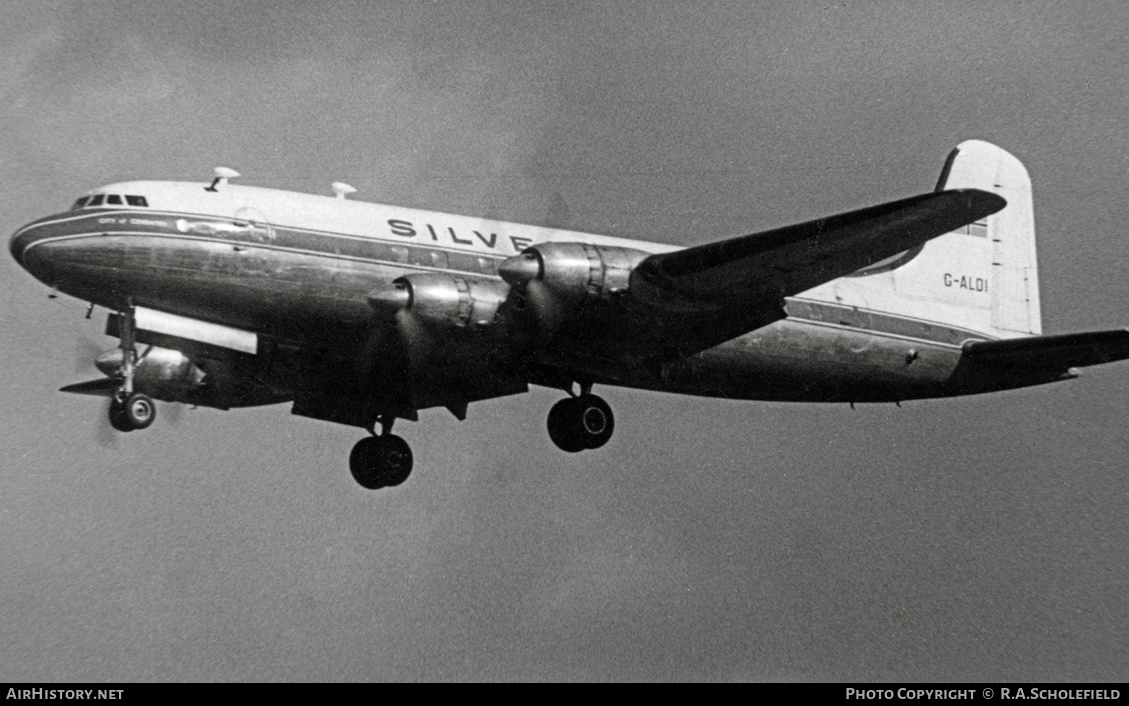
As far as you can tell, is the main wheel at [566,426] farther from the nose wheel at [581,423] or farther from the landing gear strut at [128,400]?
the landing gear strut at [128,400]

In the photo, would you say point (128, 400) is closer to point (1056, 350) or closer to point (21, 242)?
point (21, 242)

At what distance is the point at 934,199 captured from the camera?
44.7ft

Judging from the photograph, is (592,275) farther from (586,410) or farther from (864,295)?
(864,295)

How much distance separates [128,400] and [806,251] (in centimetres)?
857

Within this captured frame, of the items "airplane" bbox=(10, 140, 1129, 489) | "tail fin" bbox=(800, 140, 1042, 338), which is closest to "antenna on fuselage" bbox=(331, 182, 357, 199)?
"airplane" bbox=(10, 140, 1129, 489)

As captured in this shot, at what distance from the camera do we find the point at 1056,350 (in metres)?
17.3

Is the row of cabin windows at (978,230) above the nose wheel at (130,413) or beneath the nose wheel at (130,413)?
above

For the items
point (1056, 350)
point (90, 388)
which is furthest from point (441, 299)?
point (1056, 350)

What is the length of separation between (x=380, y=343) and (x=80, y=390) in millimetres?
5281

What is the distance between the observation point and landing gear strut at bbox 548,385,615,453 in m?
16.8

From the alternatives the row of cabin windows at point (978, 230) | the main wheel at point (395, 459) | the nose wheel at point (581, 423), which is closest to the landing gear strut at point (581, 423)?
the nose wheel at point (581, 423)

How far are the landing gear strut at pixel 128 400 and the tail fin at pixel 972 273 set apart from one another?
9.44m

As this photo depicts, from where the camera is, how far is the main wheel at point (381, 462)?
60.2 ft
